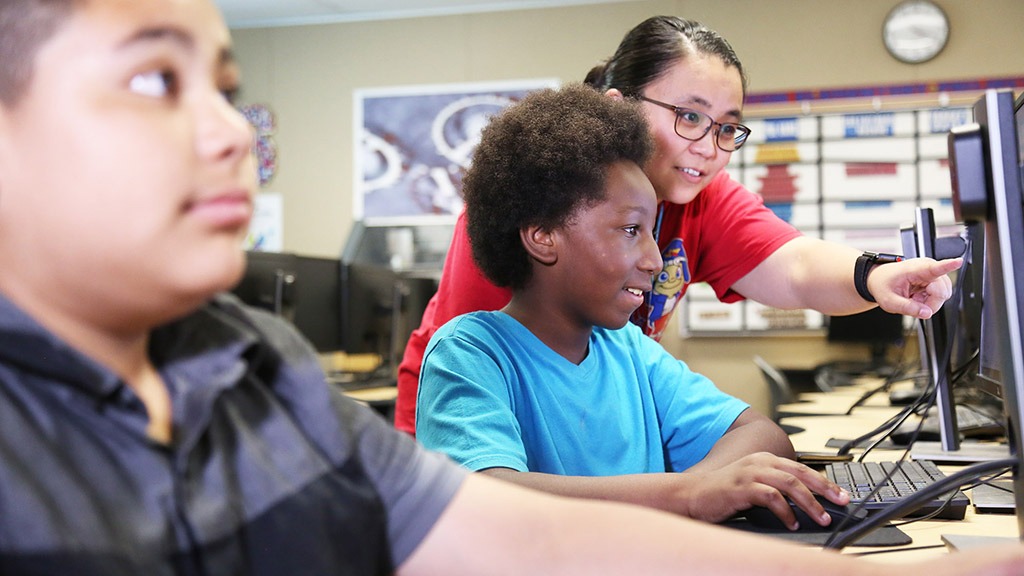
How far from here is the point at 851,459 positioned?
5.09ft

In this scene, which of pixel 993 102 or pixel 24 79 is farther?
pixel 993 102

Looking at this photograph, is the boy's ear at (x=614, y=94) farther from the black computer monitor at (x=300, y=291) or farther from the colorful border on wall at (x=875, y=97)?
the colorful border on wall at (x=875, y=97)

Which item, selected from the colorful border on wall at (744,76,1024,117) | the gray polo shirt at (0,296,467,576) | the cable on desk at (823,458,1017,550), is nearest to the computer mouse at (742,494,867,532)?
the cable on desk at (823,458,1017,550)

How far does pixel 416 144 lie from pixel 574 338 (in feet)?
13.0

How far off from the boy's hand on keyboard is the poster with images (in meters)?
4.03

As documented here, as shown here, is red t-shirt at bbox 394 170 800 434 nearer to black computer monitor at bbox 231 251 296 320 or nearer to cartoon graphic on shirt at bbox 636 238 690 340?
cartoon graphic on shirt at bbox 636 238 690 340

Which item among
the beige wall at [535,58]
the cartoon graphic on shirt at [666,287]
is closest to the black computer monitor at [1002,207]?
the cartoon graphic on shirt at [666,287]

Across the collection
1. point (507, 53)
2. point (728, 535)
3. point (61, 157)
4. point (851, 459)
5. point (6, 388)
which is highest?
point (507, 53)

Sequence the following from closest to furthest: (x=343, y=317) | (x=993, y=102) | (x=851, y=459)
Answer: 1. (x=993, y=102)
2. (x=851, y=459)
3. (x=343, y=317)

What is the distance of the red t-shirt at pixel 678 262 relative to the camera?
1.41 metres

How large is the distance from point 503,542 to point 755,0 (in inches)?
180

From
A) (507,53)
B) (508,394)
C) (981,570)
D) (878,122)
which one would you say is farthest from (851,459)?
(507,53)

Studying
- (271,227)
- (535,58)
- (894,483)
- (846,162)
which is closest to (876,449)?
(894,483)

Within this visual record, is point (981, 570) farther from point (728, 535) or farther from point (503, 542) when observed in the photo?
point (503, 542)
